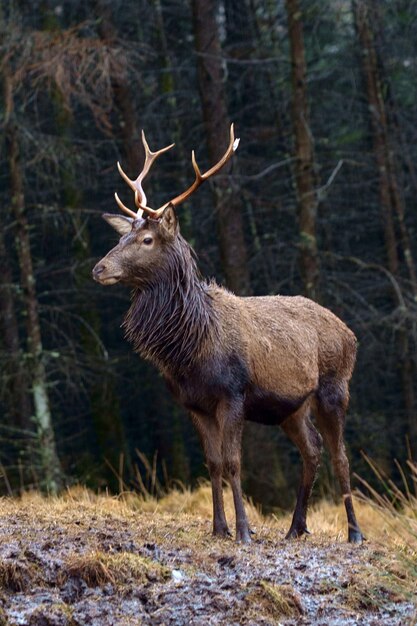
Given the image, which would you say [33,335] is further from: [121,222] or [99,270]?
[99,270]

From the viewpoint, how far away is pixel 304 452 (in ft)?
29.2

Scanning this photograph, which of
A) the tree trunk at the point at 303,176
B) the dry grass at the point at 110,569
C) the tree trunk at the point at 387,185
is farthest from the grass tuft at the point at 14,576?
the tree trunk at the point at 387,185

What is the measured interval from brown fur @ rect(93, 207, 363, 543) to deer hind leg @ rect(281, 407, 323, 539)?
1 cm

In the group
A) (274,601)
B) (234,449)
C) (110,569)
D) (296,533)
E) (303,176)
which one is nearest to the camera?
(274,601)

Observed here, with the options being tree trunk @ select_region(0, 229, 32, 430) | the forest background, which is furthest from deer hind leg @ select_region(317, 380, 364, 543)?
tree trunk @ select_region(0, 229, 32, 430)

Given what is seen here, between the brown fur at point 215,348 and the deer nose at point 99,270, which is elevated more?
the deer nose at point 99,270

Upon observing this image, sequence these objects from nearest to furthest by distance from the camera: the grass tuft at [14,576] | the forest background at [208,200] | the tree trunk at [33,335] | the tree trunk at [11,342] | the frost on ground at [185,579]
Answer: the frost on ground at [185,579] → the grass tuft at [14,576] → the tree trunk at [33,335] → the tree trunk at [11,342] → the forest background at [208,200]

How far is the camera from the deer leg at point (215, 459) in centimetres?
827

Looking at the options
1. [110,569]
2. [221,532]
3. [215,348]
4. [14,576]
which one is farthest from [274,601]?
[215,348]

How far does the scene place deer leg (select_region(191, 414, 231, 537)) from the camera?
8266 mm

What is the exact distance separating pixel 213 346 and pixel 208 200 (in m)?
13.2

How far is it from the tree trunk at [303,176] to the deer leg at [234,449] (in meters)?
6.33

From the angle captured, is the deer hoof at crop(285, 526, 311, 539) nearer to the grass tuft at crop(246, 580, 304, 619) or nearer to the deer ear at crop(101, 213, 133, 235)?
the grass tuft at crop(246, 580, 304, 619)

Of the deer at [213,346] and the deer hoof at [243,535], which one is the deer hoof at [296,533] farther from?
the deer hoof at [243,535]
